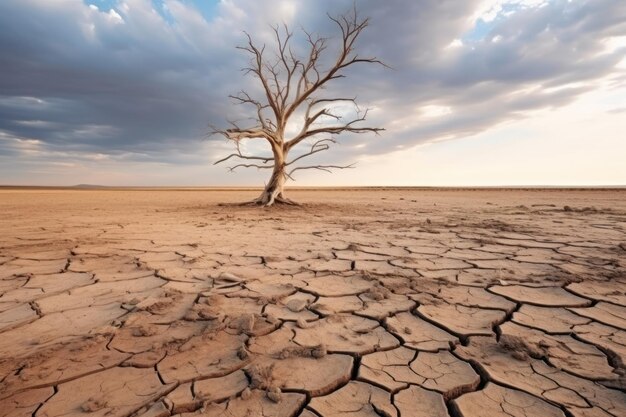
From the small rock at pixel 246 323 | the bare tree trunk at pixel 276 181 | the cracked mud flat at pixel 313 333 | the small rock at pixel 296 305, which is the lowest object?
the cracked mud flat at pixel 313 333

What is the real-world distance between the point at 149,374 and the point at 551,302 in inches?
96.9

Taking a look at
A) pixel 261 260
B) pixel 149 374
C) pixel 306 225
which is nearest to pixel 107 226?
pixel 306 225

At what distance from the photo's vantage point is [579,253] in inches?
149

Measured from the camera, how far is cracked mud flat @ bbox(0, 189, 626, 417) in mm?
1335

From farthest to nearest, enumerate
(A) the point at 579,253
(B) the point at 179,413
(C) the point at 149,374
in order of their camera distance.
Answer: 1. (A) the point at 579,253
2. (C) the point at 149,374
3. (B) the point at 179,413

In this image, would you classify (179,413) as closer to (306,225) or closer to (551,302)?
(551,302)

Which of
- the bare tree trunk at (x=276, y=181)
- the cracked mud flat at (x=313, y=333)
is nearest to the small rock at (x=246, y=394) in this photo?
the cracked mud flat at (x=313, y=333)

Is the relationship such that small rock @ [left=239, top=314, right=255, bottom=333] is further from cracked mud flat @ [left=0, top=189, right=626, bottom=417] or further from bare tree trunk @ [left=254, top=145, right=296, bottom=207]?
bare tree trunk @ [left=254, top=145, right=296, bottom=207]

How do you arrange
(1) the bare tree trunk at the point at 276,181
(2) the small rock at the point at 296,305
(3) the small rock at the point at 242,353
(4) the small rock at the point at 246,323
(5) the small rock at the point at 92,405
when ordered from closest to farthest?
(5) the small rock at the point at 92,405
(3) the small rock at the point at 242,353
(4) the small rock at the point at 246,323
(2) the small rock at the point at 296,305
(1) the bare tree trunk at the point at 276,181

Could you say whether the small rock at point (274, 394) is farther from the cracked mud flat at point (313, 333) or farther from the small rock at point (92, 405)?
the small rock at point (92, 405)

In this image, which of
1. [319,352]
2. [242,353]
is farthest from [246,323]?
[319,352]

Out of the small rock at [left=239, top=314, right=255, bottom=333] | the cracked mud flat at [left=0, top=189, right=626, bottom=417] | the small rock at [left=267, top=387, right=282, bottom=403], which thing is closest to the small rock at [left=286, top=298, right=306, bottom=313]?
the cracked mud flat at [left=0, top=189, right=626, bottom=417]

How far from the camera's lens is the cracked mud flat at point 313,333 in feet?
4.38

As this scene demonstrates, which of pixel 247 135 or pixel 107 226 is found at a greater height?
pixel 247 135
